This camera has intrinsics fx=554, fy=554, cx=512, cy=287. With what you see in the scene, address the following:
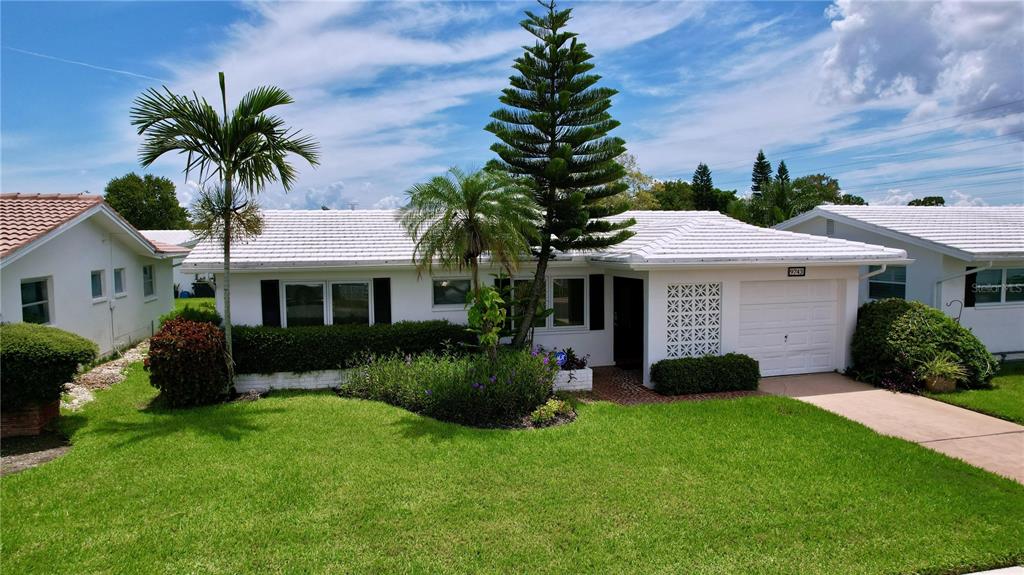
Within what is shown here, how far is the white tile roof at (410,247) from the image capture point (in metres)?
11.1

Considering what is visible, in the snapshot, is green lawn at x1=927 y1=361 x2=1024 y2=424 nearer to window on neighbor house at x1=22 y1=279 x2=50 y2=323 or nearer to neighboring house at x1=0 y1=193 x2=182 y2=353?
neighboring house at x1=0 y1=193 x2=182 y2=353

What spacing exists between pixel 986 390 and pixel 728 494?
325 inches

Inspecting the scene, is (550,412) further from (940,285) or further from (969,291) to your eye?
(969,291)

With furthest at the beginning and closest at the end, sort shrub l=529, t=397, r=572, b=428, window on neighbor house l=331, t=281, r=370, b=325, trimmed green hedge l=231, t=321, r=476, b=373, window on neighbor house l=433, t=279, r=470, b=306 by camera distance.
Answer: window on neighbor house l=433, t=279, r=470, b=306 → window on neighbor house l=331, t=281, r=370, b=325 → trimmed green hedge l=231, t=321, r=476, b=373 → shrub l=529, t=397, r=572, b=428

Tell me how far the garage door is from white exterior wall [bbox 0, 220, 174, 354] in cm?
1446

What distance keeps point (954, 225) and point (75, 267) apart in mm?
22469

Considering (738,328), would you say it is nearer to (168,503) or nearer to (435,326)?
(435,326)

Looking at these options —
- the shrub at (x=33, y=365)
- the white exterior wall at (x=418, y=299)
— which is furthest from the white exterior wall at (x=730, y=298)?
the shrub at (x=33, y=365)

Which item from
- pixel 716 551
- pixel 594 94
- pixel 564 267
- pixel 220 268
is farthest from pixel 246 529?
pixel 594 94

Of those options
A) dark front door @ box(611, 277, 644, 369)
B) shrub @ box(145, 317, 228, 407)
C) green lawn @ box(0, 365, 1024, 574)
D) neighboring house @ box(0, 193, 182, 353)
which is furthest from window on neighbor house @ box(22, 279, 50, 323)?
dark front door @ box(611, 277, 644, 369)

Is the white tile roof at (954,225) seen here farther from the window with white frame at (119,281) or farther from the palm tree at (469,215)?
the window with white frame at (119,281)

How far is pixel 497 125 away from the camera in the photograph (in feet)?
38.4

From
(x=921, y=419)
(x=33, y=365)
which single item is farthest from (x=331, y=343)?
(x=921, y=419)

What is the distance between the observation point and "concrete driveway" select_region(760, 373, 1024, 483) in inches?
297
